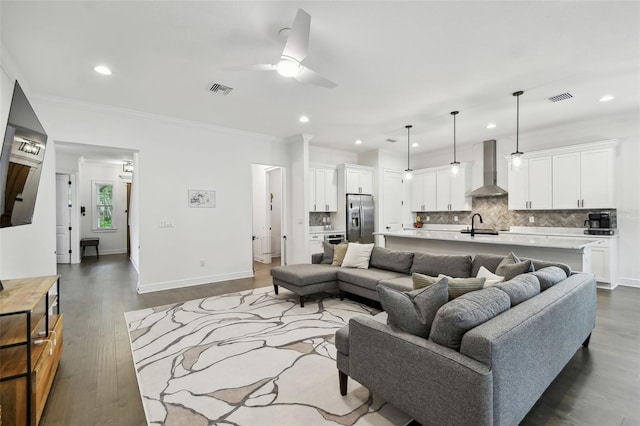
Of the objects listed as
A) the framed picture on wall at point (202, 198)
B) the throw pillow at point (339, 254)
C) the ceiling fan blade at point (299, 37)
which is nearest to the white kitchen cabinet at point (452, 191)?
the throw pillow at point (339, 254)

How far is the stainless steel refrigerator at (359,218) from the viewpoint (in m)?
7.10

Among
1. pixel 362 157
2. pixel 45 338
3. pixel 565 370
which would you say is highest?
pixel 362 157

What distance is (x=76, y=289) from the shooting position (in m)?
5.08

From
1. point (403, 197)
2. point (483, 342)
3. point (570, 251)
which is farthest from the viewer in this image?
point (403, 197)

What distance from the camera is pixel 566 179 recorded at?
5.39m

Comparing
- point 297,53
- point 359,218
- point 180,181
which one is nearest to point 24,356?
point 297,53

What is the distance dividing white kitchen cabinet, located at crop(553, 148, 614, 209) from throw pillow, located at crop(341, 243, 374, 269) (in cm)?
395

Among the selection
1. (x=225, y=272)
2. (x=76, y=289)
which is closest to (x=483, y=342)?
(x=225, y=272)

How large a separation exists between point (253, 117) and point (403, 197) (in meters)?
4.73

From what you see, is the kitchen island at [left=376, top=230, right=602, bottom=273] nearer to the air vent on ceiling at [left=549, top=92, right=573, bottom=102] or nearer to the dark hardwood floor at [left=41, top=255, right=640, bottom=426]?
the dark hardwood floor at [left=41, top=255, right=640, bottom=426]

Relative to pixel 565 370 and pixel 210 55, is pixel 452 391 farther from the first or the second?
pixel 210 55

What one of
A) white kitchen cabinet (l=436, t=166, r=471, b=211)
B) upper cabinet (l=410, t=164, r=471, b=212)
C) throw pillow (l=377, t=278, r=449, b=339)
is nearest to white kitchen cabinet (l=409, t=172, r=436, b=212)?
upper cabinet (l=410, t=164, r=471, b=212)

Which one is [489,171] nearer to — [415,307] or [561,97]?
[561,97]

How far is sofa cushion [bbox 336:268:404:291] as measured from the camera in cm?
381
